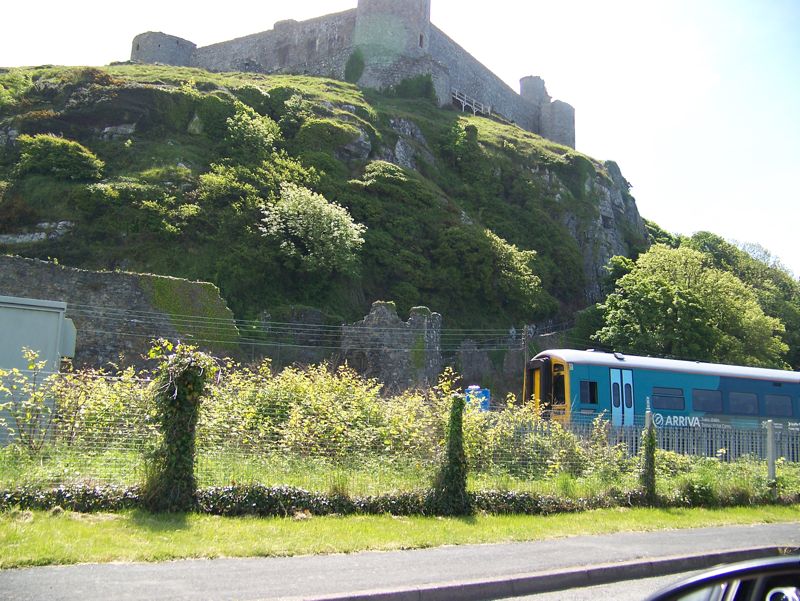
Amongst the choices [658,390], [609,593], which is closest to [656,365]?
[658,390]

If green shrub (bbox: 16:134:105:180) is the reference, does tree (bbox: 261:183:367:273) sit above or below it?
below

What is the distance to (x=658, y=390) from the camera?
74.4ft

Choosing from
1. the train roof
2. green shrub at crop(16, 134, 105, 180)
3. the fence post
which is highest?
green shrub at crop(16, 134, 105, 180)

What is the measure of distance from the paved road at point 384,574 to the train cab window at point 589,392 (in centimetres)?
1120

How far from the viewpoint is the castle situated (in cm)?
6831

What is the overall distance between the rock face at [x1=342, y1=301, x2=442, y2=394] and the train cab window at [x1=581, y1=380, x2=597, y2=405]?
1092cm

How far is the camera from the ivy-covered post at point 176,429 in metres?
9.72

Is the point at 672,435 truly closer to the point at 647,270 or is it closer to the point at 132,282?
the point at 132,282

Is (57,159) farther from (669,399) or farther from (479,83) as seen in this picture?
(479,83)

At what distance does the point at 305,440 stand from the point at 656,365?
1467 centimetres

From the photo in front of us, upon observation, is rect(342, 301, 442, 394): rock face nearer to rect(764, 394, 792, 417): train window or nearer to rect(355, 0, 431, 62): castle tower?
rect(764, 394, 792, 417): train window

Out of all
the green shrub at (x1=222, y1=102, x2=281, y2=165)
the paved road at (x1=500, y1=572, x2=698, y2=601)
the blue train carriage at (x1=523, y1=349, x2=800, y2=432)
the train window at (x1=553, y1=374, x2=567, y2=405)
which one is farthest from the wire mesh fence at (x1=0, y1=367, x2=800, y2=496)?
the green shrub at (x1=222, y1=102, x2=281, y2=165)

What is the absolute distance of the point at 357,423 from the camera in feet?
39.3

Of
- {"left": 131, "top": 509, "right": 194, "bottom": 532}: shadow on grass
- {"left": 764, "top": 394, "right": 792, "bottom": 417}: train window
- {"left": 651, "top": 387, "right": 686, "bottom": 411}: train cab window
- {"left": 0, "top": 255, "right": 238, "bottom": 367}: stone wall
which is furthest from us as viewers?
{"left": 0, "top": 255, "right": 238, "bottom": 367}: stone wall
